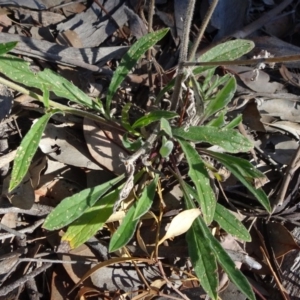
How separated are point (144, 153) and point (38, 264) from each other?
1.95ft

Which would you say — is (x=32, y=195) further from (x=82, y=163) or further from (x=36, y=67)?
(x=36, y=67)

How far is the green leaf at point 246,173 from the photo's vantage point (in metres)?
1.91

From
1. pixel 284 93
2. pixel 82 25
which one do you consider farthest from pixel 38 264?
pixel 284 93

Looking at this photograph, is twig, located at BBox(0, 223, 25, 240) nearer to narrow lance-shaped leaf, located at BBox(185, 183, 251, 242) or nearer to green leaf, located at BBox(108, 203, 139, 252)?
green leaf, located at BBox(108, 203, 139, 252)

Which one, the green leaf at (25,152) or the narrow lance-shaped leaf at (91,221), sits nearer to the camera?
the green leaf at (25,152)

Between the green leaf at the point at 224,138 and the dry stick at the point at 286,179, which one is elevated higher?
the green leaf at the point at 224,138

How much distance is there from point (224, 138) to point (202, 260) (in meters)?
0.45

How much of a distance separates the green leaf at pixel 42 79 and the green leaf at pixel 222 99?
16.6 inches

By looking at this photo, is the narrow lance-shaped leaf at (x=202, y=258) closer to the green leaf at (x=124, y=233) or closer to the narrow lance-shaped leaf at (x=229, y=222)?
the narrow lance-shaped leaf at (x=229, y=222)

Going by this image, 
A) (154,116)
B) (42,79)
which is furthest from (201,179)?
(42,79)

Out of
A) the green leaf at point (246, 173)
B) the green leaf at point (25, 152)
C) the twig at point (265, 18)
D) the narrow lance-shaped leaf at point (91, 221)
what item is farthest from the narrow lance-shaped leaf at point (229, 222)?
the twig at point (265, 18)

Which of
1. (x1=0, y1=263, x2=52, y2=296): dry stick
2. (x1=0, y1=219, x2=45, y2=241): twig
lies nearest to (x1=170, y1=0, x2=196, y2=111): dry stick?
(x1=0, y1=219, x2=45, y2=241): twig

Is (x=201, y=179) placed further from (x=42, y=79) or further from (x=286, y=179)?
(x=42, y=79)

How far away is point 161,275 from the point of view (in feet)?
6.77
